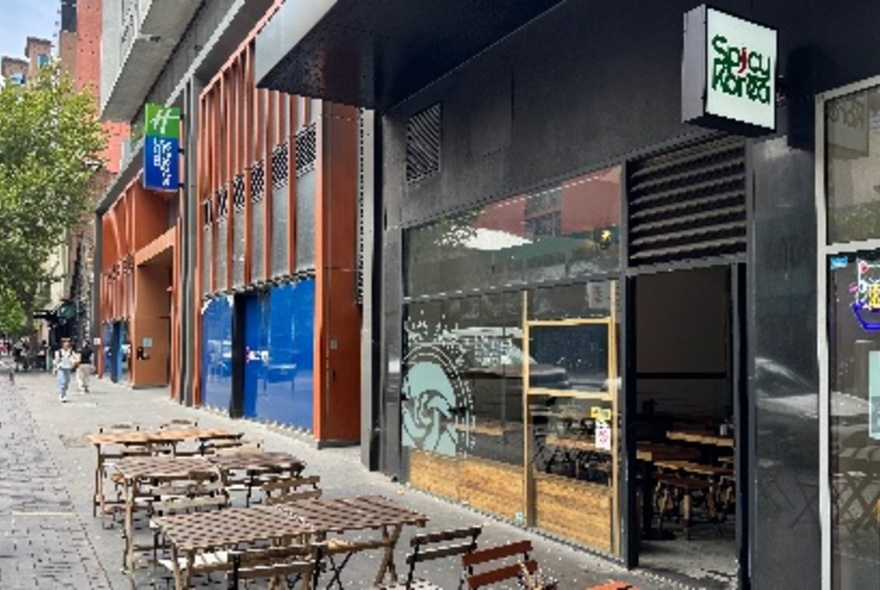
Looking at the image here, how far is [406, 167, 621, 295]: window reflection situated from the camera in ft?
27.2

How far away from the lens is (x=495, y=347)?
394 inches

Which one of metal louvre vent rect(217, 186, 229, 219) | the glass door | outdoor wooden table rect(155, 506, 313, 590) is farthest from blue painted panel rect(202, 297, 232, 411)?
outdoor wooden table rect(155, 506, 313, 590)

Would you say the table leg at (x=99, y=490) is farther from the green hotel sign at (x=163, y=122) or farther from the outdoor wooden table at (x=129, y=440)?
the green hotel sign at (x=163, y=122)

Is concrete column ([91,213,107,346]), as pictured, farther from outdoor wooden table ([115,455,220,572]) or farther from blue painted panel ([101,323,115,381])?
outdoor wooden table ([115,455,220,572])

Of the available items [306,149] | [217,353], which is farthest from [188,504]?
[217,353]

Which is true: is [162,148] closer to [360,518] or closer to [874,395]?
[360,518]

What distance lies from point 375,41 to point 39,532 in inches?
238

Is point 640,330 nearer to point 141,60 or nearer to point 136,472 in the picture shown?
point 136,472

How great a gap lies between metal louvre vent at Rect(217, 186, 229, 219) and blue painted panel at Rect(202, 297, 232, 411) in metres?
2.18

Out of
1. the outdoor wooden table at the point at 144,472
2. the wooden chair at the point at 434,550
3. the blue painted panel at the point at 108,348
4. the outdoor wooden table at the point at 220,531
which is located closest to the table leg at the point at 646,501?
the wooden chair at the point at 434,550

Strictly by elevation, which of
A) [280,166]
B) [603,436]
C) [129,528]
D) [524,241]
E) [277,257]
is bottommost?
[129,528]

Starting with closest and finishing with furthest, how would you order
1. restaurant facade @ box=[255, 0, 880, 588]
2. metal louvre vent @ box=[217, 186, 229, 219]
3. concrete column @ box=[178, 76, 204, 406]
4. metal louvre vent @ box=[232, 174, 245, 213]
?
1. restaurant facade @ box=[255, 0, 880, 588]
2. metal louvre vent @ box=[232, 174, 245, 213]
3. metal louvre vent @ box=[217, 186, 229, 219]
4. concrete column @ box=[178, 76, 204, 406]

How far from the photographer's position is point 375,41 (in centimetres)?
977

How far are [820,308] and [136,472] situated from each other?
5.87m
